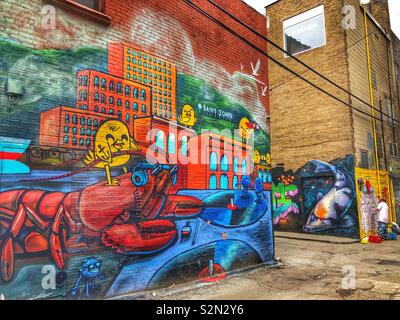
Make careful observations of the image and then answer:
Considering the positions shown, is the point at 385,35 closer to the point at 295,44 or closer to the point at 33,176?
the point at 295,44

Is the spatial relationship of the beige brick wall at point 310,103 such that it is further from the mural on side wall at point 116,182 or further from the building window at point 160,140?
the building window at point 160,140

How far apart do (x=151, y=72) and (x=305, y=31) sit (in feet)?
42.7

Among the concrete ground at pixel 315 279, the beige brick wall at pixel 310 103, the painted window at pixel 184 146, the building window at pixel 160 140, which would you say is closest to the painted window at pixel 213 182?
the painted window at pixel 184 146

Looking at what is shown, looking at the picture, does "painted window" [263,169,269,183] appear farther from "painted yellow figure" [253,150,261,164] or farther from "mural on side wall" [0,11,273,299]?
"mural on side wall" [0,11,273,299]

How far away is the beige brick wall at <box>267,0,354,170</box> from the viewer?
15.0 metres

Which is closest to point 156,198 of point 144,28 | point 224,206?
point 224,206

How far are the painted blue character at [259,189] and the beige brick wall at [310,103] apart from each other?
7545mm

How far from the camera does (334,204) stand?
48.4 ft

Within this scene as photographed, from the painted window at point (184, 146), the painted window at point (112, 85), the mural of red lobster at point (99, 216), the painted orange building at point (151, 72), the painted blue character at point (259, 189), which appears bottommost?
the mural of red lobster at point (99, 216)

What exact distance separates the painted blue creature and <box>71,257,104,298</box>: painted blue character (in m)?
12.1

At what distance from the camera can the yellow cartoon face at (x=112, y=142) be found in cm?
548

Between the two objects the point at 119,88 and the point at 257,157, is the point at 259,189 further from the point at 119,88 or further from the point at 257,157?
the point at 119,88

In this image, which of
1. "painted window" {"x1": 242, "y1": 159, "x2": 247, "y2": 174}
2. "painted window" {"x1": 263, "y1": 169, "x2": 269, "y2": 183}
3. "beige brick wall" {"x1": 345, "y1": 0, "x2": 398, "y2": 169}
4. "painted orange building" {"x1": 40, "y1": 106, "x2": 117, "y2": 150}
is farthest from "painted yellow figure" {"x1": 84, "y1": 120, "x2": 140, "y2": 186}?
"beige brick wall" {"x1": 345, "y1": 0, "x2": 398, "y2": 169}

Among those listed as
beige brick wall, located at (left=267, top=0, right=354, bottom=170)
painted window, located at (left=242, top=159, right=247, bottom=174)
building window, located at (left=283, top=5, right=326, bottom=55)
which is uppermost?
building window, located at (left=283, top=5, right=326, bottom=55)
